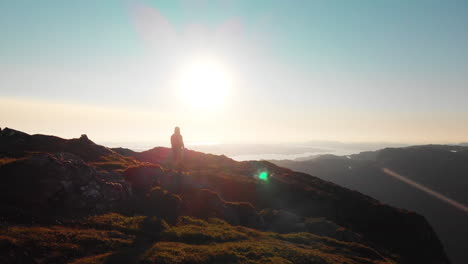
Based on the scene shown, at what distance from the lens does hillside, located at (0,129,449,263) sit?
21094 mm

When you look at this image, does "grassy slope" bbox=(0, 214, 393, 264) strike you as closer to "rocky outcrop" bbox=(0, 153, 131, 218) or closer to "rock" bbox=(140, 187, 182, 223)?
"rock" bbox=(140, 187, 182, 223)

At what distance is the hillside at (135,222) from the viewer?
21.1 metres

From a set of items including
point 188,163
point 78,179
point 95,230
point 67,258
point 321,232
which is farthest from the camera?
point 188,163

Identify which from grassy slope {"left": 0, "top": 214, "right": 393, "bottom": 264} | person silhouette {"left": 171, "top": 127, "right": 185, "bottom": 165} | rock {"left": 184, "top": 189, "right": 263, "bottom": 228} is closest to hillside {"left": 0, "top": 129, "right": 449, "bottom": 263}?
grassy slope {"left": 0, "top": 214, "right": 393, "bottom": 264}

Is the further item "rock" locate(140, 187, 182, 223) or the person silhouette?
the person silhouette

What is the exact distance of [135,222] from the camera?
1141 inches

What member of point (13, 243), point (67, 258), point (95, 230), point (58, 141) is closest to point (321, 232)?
point (95, 230)

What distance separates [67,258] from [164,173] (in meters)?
29.3

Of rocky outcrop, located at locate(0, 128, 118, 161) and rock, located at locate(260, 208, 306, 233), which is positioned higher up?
rocky outcrop, located at locate(0, 128, 118, 161)

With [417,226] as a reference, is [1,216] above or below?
above

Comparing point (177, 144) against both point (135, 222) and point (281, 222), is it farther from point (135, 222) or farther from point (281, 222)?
point (135, 222)

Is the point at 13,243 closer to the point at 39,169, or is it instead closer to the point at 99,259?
the point at 99,259

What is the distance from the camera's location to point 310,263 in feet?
91.7

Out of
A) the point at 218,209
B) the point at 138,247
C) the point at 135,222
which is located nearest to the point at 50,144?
the point at 135,222
